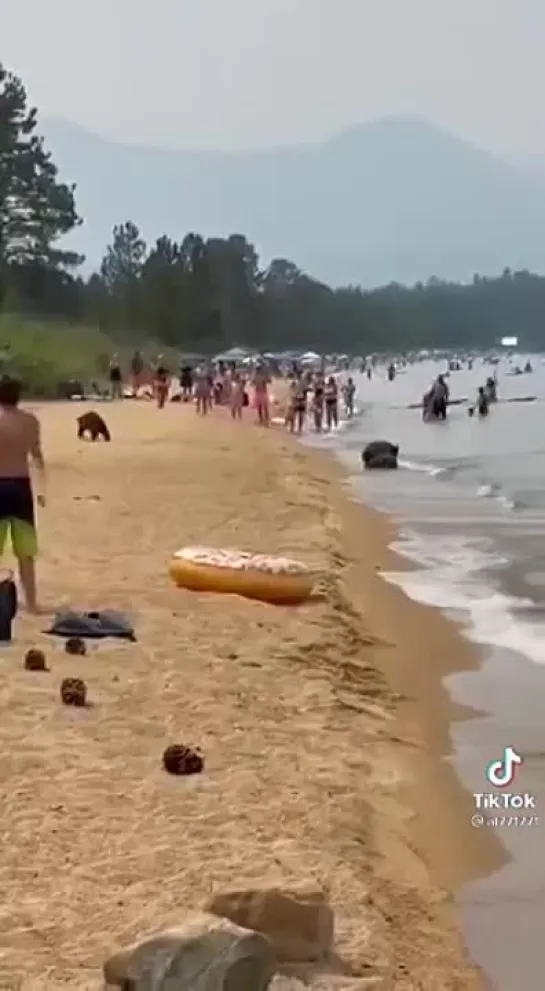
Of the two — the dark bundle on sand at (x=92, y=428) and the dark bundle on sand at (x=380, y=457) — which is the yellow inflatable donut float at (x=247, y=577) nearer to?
the dark bundle on sand at (x=92, y=428)

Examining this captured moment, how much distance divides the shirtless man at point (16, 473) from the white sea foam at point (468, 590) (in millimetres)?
3520

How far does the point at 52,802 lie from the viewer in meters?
7.30

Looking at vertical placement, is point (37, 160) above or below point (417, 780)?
above

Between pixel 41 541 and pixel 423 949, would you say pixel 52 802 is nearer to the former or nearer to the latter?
pixel 423 949

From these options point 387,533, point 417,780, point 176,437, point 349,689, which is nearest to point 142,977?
point 417,780

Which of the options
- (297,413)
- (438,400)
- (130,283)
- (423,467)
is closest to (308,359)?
(130,283)

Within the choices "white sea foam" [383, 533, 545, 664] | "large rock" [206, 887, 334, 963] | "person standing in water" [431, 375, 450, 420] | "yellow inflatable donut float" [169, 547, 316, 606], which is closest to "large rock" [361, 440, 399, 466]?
"white sea foam" [383, 533, 545, 664]

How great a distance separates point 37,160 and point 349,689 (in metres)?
81.1

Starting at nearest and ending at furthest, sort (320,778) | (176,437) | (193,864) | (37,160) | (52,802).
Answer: (193,864), (52,802), (320,778), (176,437), (37,160)

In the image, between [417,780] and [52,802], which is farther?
[417,780]

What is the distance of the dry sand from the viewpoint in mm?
6090

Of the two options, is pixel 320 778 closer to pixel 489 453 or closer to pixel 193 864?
pixel 193 864

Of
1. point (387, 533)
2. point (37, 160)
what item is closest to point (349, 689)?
point (387, 533)

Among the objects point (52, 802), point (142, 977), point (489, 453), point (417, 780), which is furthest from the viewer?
point (489, 453)
